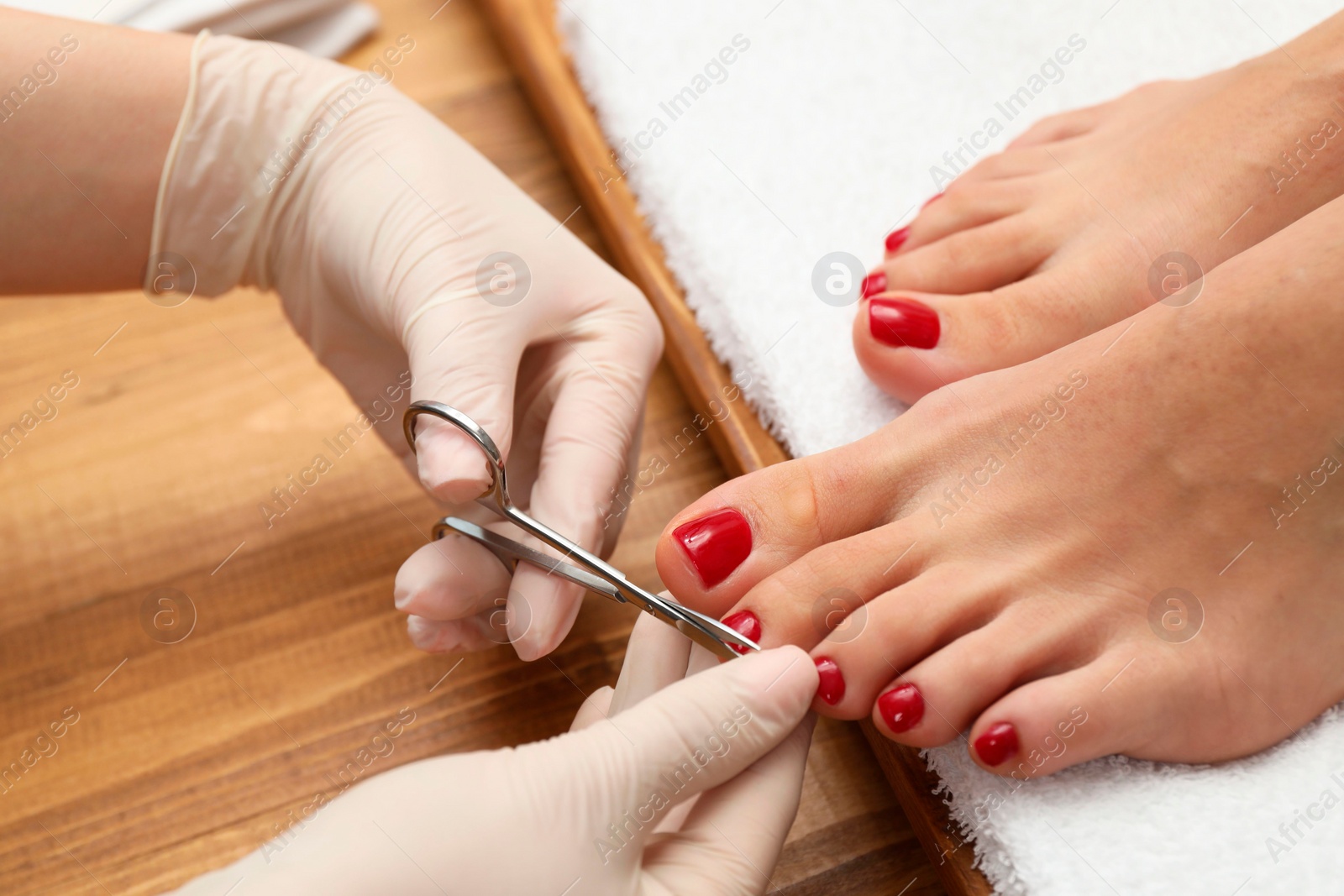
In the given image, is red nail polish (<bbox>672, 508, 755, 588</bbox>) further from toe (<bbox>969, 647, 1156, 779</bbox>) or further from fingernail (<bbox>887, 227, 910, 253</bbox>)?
fingernail (<bbox>887, 227, 910, 253</bbox>)

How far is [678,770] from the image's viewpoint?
1.75 ft

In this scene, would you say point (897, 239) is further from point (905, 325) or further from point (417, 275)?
point (417, 275)

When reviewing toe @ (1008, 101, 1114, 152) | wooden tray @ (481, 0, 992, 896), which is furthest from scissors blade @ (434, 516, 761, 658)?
toe @ (1008, 101, 1114, 152)

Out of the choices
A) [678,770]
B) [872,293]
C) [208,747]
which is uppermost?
[872,293]

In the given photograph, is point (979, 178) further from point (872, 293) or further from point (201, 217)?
point (201, 217)

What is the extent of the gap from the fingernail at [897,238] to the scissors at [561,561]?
363mm

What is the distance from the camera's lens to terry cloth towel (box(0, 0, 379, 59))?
107cm

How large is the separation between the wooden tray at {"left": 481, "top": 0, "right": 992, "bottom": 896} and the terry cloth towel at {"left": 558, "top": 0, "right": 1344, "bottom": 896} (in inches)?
0.6

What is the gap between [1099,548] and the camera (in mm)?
631

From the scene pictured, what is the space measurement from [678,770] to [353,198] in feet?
1.56

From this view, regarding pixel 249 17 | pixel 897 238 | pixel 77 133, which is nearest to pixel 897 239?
pixel 897 238

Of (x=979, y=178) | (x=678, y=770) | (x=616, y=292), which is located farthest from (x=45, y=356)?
(x=979, y=178)

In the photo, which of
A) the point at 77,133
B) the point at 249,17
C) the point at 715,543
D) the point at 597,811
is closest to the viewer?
the point at 597,811

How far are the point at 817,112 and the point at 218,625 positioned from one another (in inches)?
26.1
